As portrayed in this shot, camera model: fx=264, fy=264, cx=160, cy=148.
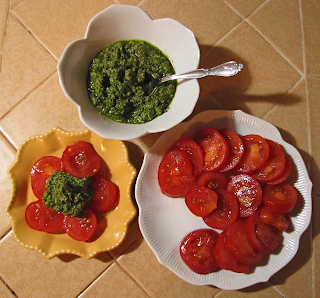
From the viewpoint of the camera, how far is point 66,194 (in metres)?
1.39

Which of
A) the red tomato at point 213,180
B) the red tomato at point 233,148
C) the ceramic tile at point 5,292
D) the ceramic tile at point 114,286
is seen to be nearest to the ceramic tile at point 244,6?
the red tomato at point 233,148

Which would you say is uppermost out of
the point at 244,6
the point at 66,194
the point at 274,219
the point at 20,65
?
the point at 20,65

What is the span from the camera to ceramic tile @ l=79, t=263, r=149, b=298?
5.17 feet

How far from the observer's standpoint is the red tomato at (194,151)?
58.2 inches

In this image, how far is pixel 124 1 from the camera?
171cm

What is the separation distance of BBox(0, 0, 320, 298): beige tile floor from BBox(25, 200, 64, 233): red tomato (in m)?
0.23

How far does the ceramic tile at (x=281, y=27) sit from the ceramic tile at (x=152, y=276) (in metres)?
1.53

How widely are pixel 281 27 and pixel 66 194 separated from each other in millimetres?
1707

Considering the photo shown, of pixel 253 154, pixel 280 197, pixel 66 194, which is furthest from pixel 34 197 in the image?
pixel 280 197

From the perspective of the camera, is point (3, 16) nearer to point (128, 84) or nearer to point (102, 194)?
point (128, 84)

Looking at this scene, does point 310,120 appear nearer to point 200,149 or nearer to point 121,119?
point 200,149

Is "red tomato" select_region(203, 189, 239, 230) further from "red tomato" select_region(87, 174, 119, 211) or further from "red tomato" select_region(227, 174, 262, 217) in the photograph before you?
"red tomato" select_region(87, 174, 119, 211)

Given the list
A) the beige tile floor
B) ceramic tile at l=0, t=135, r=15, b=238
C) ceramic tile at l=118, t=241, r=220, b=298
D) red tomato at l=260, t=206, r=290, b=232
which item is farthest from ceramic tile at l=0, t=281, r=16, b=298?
red tomato at l=260, t=206, r=290, b=232

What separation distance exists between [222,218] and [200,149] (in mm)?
407
